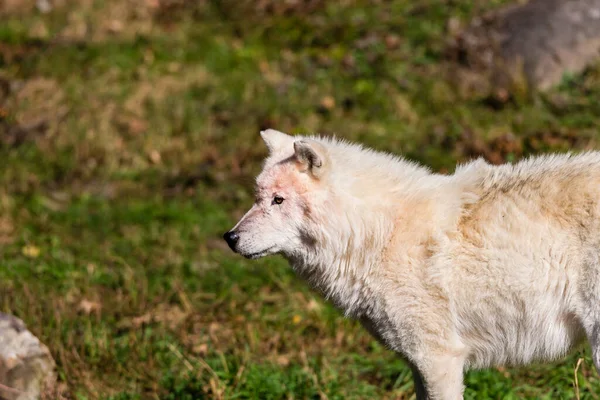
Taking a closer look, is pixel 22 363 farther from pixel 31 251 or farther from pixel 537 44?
pixel 537 44

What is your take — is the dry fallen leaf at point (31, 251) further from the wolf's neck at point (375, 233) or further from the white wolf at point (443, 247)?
the wolf's neck at point (375, 233)

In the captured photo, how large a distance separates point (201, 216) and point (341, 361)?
3.72 meters

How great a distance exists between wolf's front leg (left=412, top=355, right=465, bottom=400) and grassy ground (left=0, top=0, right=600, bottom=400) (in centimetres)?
103

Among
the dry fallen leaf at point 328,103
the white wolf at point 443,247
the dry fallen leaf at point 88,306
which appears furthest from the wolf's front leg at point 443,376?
the dry fallen leaf at point 328,103

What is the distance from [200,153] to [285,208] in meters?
6.20

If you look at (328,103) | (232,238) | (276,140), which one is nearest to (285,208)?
(232,238)

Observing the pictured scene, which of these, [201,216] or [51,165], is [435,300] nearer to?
[201,216]

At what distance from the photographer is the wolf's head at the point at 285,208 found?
15.4 ft

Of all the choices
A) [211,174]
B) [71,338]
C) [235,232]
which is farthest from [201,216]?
[235,232]

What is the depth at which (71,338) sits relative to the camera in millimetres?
6219

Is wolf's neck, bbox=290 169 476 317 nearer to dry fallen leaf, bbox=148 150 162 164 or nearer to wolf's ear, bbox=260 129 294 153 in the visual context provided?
wolf's ear, bbox=260 129 294 153

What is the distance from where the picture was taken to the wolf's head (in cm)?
469

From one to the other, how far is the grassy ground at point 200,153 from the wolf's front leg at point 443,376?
40.5 inches

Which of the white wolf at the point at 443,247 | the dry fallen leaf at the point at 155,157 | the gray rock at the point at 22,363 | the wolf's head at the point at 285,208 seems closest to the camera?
the white wolf at the point at 443,247
